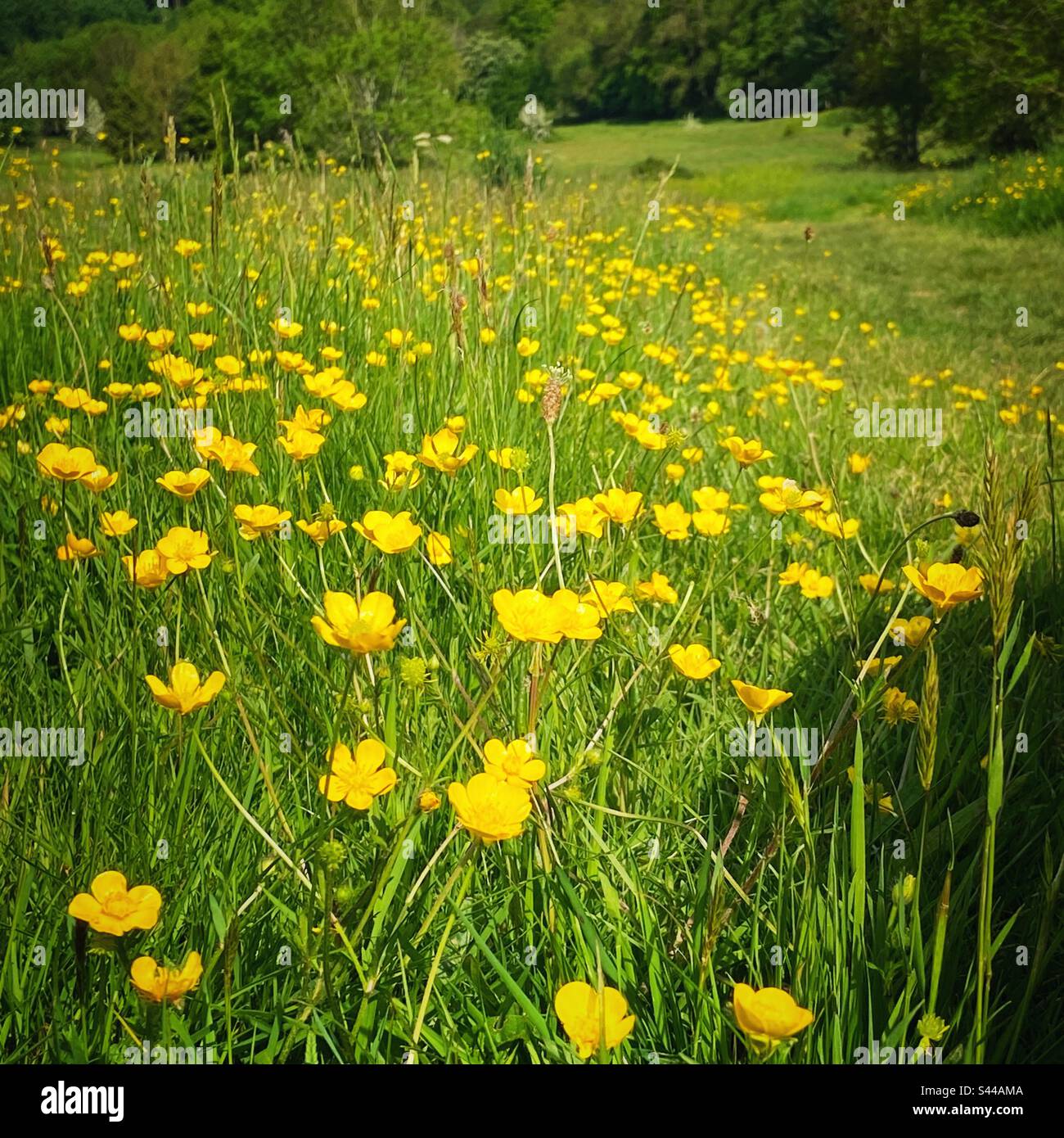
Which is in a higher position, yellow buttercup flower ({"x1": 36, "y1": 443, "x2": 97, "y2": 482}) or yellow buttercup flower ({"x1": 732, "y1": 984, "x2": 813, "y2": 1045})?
yellow buttercup flower ({"x1": 36, "y1": 443, "x2": 97, "y2": 482})

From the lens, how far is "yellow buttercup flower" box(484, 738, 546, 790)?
0.77m

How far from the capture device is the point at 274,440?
6.20 ft

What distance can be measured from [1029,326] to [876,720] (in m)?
5.58

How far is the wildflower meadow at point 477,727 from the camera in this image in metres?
0.82

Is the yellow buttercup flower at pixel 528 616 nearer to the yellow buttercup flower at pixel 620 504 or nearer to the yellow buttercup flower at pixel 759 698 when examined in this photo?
the yellow buttercup flower at pixel 759 698

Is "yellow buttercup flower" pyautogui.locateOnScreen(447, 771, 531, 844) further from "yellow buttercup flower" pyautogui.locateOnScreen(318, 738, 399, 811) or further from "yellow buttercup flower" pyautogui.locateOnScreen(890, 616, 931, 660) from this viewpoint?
"yellow buttercup flower" pyautogui.locateOnScreen(890, 616, 931, 660)

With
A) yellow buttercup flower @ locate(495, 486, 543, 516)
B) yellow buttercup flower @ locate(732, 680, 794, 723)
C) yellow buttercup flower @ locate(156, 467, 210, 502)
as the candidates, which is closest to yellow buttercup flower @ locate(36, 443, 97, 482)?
yellow buttercup flower @ locate(156, 467, 210, 502)

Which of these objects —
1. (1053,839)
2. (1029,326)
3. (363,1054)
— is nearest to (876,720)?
(1053,839)

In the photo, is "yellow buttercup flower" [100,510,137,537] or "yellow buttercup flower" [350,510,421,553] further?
"yellow buttercup flower" [100,510,137,537]

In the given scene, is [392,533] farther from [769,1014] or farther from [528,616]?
[769,1014]

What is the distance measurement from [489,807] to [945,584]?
0.60 m

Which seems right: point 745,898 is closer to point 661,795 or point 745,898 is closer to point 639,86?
point 661,795

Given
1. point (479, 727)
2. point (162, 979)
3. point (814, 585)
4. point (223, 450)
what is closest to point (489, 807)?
point (162, 979)

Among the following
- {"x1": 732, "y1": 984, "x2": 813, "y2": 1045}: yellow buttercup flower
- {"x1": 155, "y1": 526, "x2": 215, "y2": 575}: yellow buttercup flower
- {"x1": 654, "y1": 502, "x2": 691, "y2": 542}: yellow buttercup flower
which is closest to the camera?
{"x1": 732, "y1": 984, "x2": 813, "y2": 1045}: yellow buttercup flower
